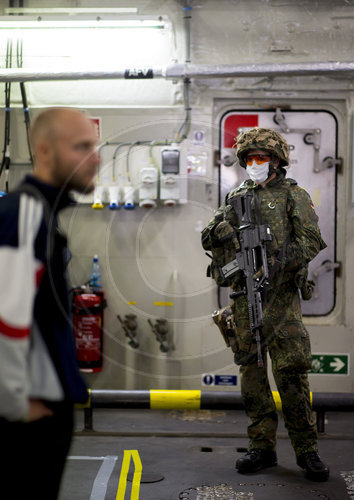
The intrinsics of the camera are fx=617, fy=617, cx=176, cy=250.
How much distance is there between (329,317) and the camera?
6242mm

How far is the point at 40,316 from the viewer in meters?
1.97

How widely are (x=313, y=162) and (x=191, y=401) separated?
2.72 meters

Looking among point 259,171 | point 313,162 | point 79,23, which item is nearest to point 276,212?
point 259,171

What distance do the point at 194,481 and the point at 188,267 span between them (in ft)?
8.29

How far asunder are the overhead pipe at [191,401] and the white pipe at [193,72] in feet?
9.40

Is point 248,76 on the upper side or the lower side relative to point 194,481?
upper

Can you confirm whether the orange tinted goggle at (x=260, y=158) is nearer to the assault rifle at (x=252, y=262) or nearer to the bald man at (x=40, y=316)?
the assault rifle at (x=252, y=262)

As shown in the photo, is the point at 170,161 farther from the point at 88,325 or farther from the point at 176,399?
the point at 176,399

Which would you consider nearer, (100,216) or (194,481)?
(194,481)

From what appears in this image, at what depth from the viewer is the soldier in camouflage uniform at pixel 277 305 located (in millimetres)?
3967

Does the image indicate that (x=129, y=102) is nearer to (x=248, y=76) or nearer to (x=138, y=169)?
(x=138, y=169)

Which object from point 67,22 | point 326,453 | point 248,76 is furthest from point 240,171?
point 326,453

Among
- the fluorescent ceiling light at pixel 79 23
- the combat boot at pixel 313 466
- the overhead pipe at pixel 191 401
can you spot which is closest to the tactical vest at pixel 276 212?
the combat boot at pixel 313 466

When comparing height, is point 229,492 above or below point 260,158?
below
